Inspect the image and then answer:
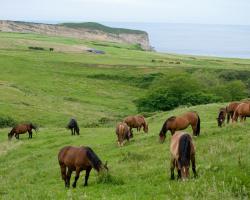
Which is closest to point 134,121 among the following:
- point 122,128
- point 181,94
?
point 122,128

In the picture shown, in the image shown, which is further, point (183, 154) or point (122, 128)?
point (122, 128)

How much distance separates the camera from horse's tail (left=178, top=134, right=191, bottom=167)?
13.4 meters

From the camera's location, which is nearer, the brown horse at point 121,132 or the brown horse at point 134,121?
the brown horse at point 121,132

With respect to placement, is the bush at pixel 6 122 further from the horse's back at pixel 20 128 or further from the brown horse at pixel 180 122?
the brown horse at pixel 180 122

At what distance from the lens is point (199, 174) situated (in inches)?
555

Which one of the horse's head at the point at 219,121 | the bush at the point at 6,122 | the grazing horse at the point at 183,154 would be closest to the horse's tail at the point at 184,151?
the grazing horse at the point at 183,154

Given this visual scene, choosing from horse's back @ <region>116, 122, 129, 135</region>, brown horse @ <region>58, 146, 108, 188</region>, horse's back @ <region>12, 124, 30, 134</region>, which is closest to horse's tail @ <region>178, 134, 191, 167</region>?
brown horse @ <region>58, 146, 108, 188</region>

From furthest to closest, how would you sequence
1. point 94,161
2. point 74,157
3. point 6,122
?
point 6,122
point 74,157
point 94,161

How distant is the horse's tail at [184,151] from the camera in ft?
44.0

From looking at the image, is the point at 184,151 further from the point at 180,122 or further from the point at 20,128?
the point at 20,128

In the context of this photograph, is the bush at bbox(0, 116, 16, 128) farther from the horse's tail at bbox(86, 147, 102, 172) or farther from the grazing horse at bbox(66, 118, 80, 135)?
the horse's tail at bbox(86, 147, 102, 172)

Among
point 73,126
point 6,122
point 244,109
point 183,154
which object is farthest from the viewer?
point 6,122

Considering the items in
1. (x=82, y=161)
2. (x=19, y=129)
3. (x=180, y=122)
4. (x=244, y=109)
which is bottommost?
(x=19, y=129)

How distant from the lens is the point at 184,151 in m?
13.4
